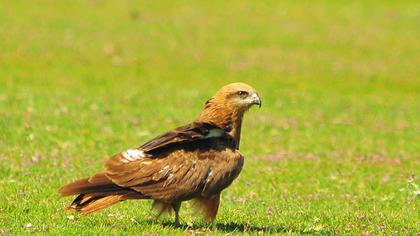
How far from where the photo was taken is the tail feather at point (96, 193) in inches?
412

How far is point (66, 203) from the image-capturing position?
41.8ft

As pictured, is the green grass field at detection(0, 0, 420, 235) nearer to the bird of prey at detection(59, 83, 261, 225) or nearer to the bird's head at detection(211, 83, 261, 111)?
the bird of prey at detection(59, 83, 261, 225)

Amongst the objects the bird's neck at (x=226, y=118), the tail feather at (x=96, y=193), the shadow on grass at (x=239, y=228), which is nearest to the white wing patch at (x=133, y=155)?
the tail feather at (x=96, y=193)

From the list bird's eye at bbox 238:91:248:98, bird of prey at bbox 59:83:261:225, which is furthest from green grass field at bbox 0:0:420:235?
bird's eye at bbox 238:91:248:98

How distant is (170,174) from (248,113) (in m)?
17.0

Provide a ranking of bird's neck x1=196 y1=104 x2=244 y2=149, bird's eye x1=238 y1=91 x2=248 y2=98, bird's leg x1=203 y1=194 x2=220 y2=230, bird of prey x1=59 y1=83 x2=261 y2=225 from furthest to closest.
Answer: bird's eye x1=238 y1=91 x2=248 y2=98, bird's neck x1=196 y1=104 x2=244 y2=149, bird's leg x1=203 y1=194 x2=220 y2=230, bird of prey x1=59 y1=83 x2=261 y2=225

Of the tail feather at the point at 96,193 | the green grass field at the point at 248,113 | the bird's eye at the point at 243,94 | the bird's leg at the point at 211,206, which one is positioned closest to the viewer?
the tail feather at the point at 96,193

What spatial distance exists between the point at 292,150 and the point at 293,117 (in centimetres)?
564

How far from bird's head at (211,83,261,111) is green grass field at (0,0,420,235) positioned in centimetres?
170

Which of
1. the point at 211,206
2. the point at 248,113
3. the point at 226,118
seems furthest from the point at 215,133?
the point at 248,113

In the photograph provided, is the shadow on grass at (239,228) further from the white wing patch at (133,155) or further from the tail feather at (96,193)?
the white wing patch at (133,155)

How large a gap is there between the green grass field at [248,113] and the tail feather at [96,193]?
28 centimetres

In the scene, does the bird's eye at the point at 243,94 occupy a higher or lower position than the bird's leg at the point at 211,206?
higher

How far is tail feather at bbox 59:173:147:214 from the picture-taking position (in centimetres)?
1048
